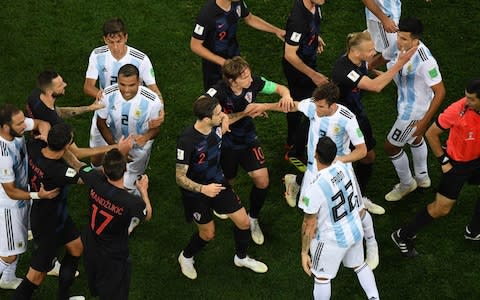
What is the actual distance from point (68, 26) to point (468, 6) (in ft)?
18.8

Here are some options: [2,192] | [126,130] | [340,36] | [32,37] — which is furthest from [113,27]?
[340,36]

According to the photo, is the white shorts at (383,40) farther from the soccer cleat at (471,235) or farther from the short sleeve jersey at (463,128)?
the soccer cleat at (471,235)

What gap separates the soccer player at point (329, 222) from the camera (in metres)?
5.34

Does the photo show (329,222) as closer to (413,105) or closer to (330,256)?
(330,256)

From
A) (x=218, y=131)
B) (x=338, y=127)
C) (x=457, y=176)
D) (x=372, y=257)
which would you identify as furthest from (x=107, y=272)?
(x=457, y=176)

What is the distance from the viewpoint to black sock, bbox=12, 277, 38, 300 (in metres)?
5.86

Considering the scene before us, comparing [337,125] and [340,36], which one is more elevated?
[337,125]

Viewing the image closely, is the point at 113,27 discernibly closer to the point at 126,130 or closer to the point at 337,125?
the point at 126,130

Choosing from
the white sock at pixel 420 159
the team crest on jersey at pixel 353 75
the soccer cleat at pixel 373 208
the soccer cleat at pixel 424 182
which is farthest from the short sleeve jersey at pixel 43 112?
the soccer cleat at pixel 424 182

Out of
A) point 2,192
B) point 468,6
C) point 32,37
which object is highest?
point 468,6

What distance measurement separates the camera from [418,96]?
6.83 m

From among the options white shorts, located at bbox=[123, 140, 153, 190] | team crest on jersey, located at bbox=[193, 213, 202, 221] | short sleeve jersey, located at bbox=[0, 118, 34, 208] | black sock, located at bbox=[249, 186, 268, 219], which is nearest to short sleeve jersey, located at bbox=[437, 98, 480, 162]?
black sock, located at bbox=[249, 186, 268, 219]

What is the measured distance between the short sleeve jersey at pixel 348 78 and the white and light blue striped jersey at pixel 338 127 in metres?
0.41

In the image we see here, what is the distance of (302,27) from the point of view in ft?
22.9
